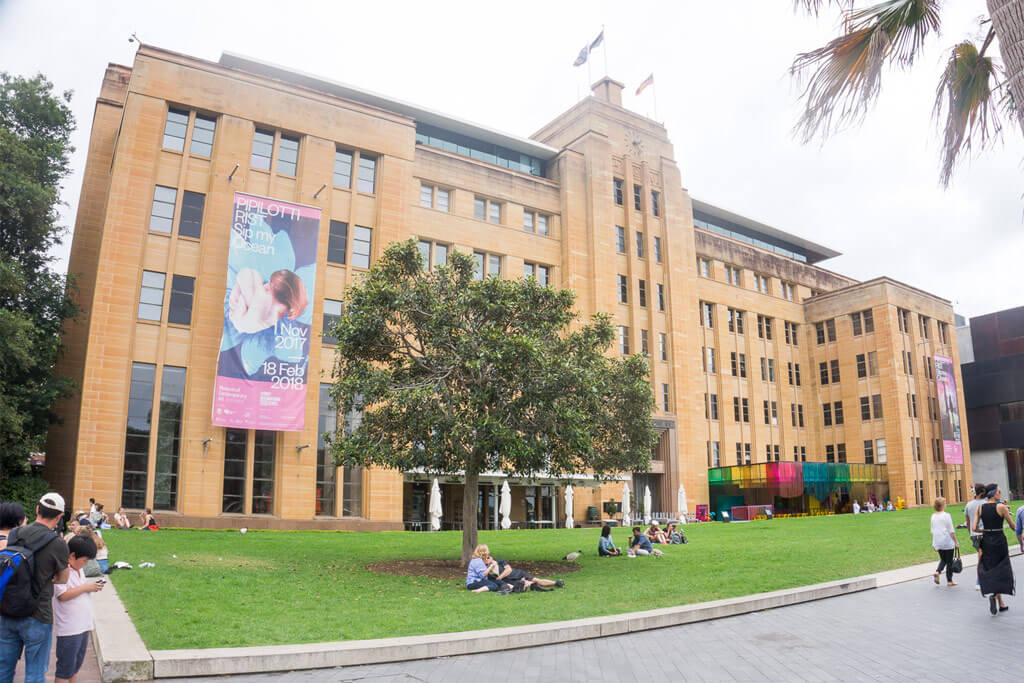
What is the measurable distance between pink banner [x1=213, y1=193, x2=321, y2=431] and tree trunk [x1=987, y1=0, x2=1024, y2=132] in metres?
31.2

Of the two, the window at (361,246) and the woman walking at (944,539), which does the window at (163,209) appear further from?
the woman walking at (944,539)

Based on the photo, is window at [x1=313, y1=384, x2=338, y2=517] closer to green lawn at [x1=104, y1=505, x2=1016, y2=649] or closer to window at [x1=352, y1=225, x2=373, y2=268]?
green lawn at [x1=104, y1=505, x2=1016, y2=649]

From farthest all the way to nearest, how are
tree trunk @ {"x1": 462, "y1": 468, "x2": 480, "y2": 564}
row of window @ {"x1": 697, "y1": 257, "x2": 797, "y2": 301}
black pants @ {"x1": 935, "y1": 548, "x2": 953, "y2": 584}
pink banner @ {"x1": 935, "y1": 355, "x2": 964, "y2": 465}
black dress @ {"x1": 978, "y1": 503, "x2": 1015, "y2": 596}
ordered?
pink banner @ {"x1": 935, "y1": 355, "x2": 964, "y2": 465} → row of window @ {"x1": 697, "y1": 257, "x2": 797, "y2": 301} → tree trunk @ {"x1": 462, "y1": 468, "x2": 480, "y2": 564} → black pants @ {"x1": 935, "y1": 548, "x2": 953, "y2": 584} → black dress @ {"x1": 978, "y1": 503, "x2": 1015, "y2": 596}

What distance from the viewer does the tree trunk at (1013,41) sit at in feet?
13.8

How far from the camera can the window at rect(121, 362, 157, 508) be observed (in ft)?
98.7

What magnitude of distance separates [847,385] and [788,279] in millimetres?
10307

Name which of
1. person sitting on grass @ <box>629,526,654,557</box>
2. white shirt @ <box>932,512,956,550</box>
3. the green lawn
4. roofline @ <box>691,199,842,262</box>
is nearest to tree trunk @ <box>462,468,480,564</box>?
the green lawn

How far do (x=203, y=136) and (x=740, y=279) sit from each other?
138 feet

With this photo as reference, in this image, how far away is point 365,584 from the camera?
596 inches

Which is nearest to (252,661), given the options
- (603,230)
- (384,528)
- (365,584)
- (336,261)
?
(365,584)

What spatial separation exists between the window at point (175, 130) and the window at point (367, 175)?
8378mm

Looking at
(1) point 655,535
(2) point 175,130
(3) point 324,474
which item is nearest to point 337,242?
(2) point 175,130

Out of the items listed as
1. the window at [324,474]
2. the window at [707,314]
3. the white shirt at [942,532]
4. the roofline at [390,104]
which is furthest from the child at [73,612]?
the window at [707,314]

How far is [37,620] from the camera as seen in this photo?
18.8 feet
